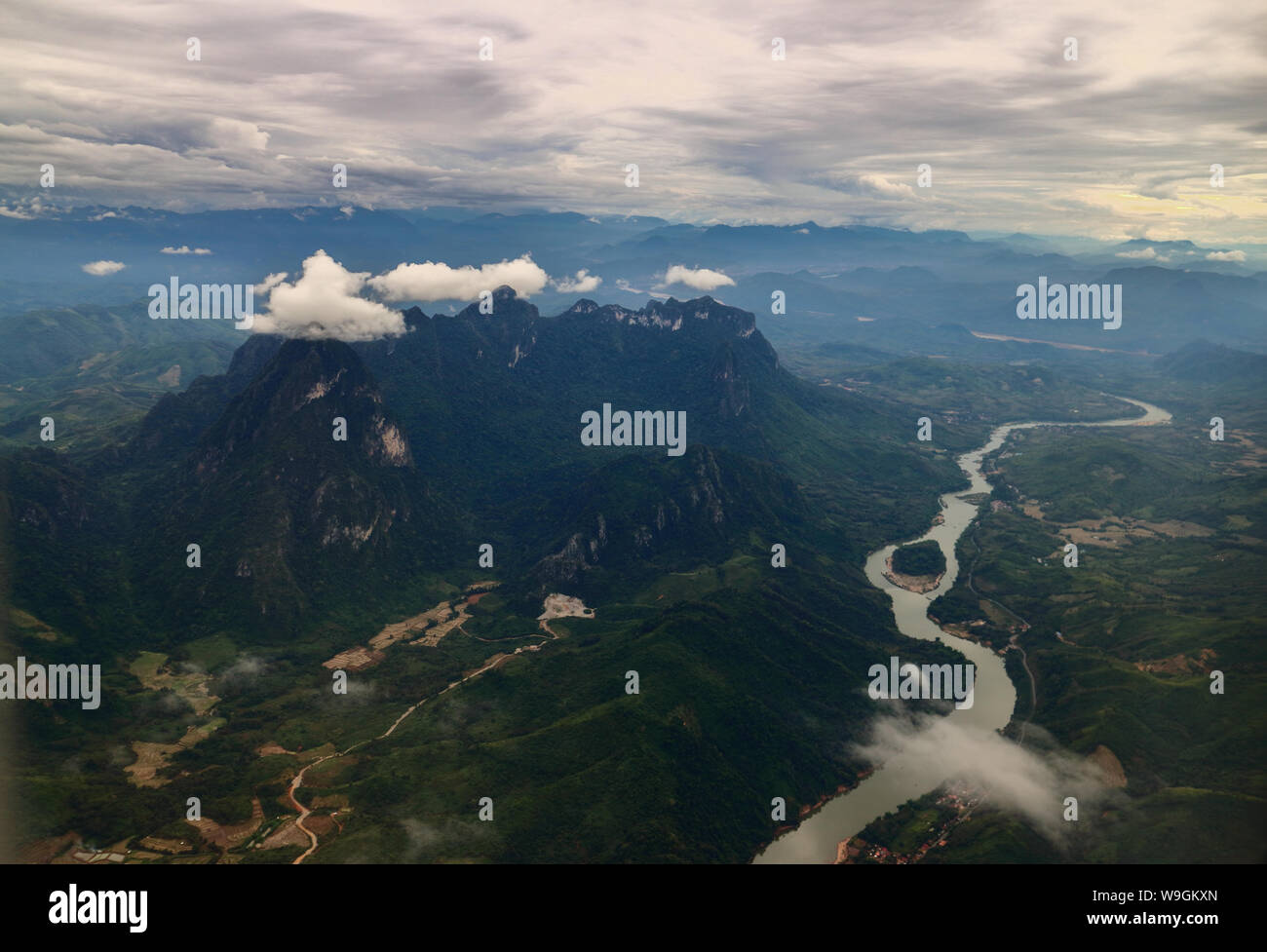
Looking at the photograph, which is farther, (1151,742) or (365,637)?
(365,637)

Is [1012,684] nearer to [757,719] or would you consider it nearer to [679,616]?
[757,719]

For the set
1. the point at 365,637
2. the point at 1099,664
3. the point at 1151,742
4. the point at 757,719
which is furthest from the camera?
the point at 365,637

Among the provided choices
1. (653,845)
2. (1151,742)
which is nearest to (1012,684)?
(1151,742)

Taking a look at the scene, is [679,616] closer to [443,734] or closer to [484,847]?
[443,734]

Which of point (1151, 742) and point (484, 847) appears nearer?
point (484, 847)

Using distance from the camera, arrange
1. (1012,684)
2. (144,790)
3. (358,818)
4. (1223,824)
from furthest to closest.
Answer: (1012,684) < (144,790) < (358,818) < (1223,824)
